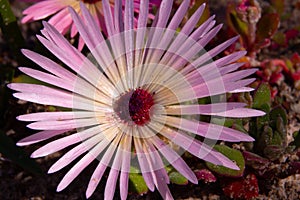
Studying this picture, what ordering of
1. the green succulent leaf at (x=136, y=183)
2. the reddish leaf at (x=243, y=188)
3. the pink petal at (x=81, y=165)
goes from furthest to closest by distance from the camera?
1. the reddish leaf at (x=243, y=188)
2. the green succulent leaf at (x=136, y=183)
3. the pink petal at (x=81, y=165)

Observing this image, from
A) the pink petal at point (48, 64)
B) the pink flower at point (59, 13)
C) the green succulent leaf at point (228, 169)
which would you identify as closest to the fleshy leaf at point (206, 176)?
the green succulent leaf at point (228, 169)

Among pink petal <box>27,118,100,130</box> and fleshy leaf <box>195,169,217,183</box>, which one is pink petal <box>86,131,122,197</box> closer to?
pink petal <box>27,118,100,130</box>

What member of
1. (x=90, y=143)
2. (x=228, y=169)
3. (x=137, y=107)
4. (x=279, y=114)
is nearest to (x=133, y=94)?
(x=137, y=107)

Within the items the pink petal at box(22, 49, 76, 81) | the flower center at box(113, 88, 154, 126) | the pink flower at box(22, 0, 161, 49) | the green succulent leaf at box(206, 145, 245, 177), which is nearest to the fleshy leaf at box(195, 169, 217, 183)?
the green succulent leaf at box(206, 145, 245, 177)

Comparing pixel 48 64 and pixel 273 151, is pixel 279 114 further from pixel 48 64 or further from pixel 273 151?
pixel 48 64

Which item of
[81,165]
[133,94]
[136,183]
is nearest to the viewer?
[81,165]

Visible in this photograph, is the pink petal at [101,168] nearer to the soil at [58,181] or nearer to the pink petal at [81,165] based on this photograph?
the pink petal at [81,165]

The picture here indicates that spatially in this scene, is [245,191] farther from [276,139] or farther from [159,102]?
[159,102]

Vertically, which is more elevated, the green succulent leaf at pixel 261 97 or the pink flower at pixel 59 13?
the pink flower at pixel 59 13
